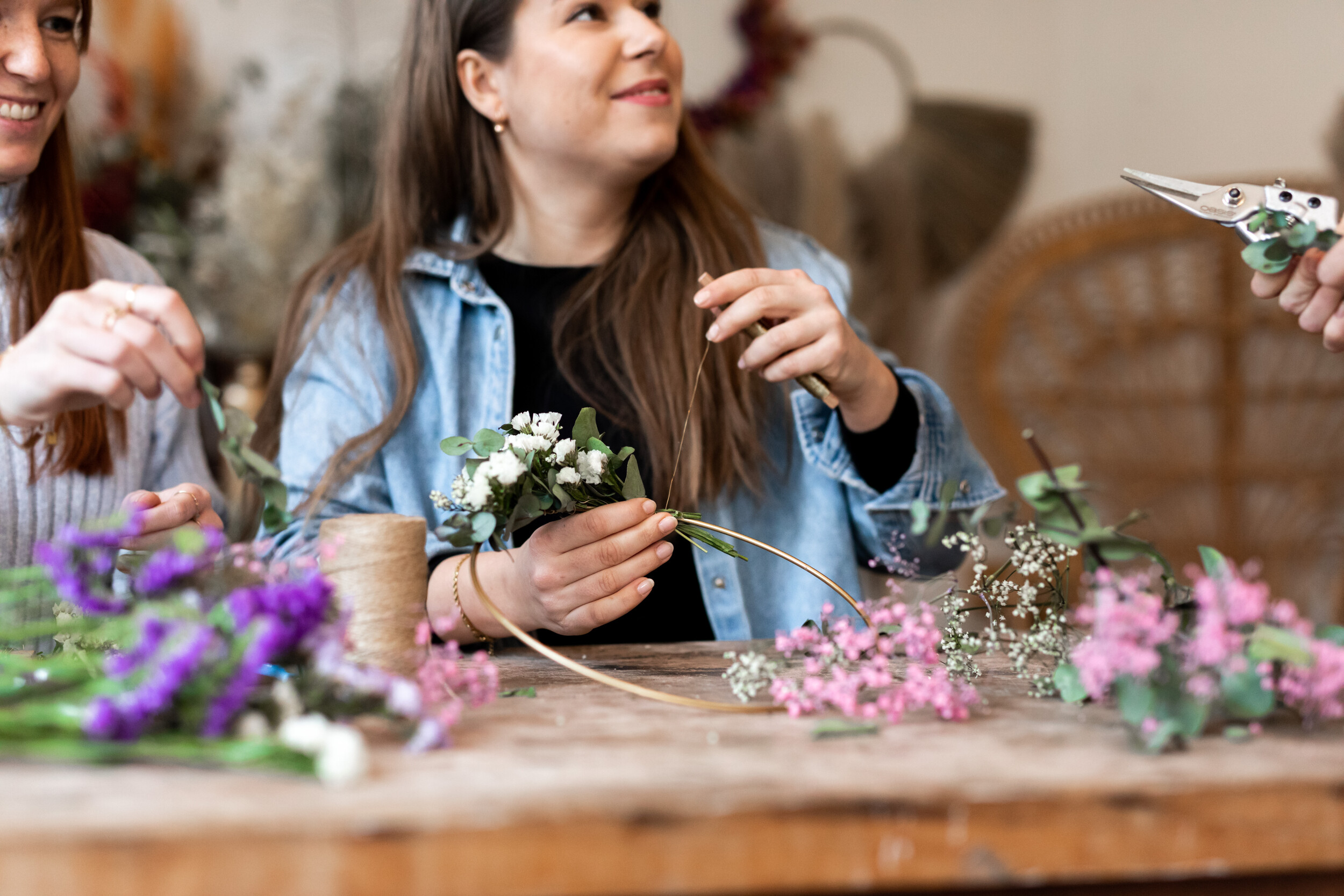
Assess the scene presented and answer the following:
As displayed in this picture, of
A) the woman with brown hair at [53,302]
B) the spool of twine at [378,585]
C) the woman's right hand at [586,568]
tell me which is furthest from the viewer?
the woman with brown hair at [53,302]

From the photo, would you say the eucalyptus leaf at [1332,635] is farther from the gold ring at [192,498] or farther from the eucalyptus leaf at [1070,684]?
the gold ring at [192,498]

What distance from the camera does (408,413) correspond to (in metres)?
1.34

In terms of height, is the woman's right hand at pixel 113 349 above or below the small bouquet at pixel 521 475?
above

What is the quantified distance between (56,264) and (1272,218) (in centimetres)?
120

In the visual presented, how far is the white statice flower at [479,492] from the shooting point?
2.51ft

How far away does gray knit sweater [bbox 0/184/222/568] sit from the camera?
1199 millimetres

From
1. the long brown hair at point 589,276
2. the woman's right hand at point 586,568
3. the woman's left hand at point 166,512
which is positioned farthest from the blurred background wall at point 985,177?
the woman's right hand at point 586,568

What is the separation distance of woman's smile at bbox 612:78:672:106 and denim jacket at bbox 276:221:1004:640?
29 cm

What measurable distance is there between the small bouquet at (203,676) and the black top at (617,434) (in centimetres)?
57

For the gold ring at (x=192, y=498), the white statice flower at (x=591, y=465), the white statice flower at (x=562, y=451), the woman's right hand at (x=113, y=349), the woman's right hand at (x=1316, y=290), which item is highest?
the woman's right hand at (x=1316, y=290)

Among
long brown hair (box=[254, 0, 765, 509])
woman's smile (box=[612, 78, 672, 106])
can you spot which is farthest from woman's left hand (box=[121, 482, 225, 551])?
woman's smile (box=[612, 78, 672, 106])

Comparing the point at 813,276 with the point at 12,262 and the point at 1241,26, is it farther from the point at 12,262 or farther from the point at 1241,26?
the point at 1241,26

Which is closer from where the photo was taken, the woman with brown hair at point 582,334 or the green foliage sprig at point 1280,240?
the green foliage sprig at point 1280,240

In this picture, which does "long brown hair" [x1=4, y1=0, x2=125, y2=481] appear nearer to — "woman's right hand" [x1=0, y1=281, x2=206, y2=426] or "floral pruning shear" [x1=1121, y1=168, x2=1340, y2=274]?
"woman's right hand" [x1=0, y1=281, x2=206, y2=426]
